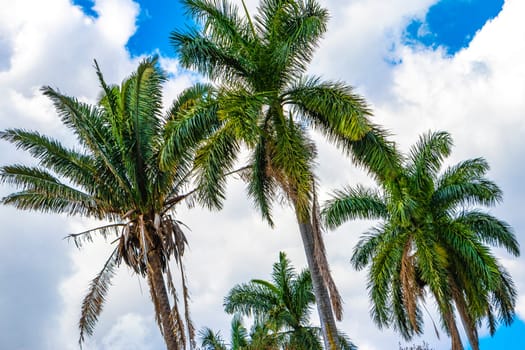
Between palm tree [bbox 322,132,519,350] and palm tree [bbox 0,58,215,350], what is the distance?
7.10 m

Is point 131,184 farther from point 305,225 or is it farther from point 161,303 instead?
point 305,225

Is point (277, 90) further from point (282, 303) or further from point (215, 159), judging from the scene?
point (282, 303)

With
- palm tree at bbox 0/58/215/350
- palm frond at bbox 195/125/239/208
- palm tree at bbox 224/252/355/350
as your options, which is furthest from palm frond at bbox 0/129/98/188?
Result: palm tree at bbox 224/252/355/350

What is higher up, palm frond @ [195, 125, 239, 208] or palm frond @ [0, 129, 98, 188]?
palm frond @ [0, 129, 98, 188]

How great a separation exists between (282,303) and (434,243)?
8.79 metres

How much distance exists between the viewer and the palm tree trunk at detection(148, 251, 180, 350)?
1945 centimetres

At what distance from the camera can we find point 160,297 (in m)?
19.8

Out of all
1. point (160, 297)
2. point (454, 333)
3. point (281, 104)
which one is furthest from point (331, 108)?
point (454, 333)

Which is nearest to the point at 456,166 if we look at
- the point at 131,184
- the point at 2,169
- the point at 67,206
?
the point at 131,184

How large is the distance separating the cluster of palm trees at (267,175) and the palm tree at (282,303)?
0.17 m

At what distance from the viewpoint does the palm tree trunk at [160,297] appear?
19453mm

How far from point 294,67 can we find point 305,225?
400 cm

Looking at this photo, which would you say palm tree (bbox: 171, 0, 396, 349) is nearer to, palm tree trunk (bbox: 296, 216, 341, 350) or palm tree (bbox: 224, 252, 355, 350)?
palm tree trunk (bbox: 296, 216, 341, 350)

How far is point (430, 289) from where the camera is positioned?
897 inches
